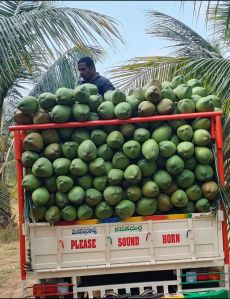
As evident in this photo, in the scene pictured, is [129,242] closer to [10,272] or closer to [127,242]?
[127,242]

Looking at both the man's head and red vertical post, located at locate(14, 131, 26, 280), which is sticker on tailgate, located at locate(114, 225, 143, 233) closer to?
red vertical post, located at locate(14, 131, 26, 280)

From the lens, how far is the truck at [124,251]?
14.9 ft

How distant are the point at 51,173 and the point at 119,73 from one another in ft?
10.2

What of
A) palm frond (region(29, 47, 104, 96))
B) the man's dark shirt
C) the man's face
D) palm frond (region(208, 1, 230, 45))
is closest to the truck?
the man's dark shirt

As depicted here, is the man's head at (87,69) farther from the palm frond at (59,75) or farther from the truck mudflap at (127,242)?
the palm frond at (59,75)

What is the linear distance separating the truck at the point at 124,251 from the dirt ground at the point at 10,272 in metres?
1.85

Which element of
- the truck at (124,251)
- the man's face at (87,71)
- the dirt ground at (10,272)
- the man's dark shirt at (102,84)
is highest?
the man's face at (87,71)

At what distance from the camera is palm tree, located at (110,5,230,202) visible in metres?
6.14

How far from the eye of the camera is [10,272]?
8234 mm

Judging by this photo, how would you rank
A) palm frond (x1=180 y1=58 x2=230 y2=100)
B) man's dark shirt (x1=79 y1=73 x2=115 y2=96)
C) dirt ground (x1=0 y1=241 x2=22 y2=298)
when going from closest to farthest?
man's dark shirt (x1=79 y1=73 x2=115 y2=96), palm frond (x1=180 y1=58 x2=230 y2=100), dirt ground (x1=0 y1=241 x2=22 y2=298)

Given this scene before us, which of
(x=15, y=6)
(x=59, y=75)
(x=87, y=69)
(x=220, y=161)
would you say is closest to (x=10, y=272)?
(x=59, y=75)

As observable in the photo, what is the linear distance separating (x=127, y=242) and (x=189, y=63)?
3.13 metres

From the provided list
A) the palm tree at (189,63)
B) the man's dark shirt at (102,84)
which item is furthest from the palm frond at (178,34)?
the man's dark shirt at (102,84)

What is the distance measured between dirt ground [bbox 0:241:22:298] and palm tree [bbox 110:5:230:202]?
3240 millimetres
